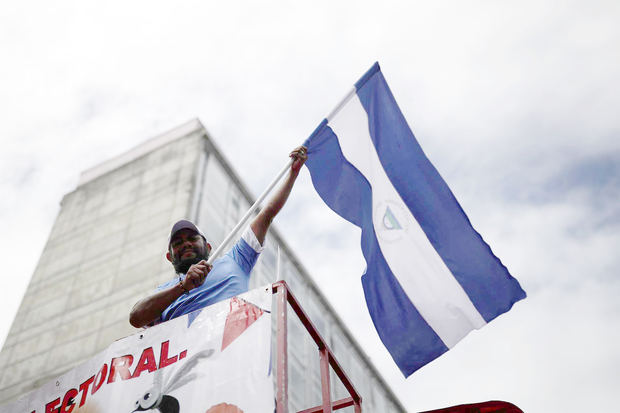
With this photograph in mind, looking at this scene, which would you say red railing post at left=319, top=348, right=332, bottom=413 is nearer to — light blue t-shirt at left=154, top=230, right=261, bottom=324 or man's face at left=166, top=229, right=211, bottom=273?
light blue t-shirt at left=154, top=230, right=261, bottom=324

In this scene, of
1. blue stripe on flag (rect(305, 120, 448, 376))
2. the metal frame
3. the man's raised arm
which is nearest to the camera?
the metal frame

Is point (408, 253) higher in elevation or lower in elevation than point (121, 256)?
lower

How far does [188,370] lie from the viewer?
3744 mm

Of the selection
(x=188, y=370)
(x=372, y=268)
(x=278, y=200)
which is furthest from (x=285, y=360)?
(x=372, y=268)

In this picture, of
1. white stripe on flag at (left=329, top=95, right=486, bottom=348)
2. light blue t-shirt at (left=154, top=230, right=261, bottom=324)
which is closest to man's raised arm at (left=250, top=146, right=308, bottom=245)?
light blue t-shirt at (left=154, top=230, right=261, bottom=324)

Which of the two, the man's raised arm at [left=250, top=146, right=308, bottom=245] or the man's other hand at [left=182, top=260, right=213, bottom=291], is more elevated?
the man's raised arm at [left=250, top=146, right=308, bottom=245]

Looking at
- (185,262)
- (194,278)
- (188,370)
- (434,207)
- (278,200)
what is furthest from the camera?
(434,207)

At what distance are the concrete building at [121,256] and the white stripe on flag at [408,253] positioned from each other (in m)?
7.94

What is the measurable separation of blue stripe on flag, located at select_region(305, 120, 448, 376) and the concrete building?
7.86 m

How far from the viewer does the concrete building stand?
14.1m

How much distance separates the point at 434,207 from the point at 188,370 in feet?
11.2

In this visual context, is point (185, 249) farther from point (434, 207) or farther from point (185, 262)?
point (434, 207)

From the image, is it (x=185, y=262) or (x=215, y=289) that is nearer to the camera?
(x=215, y=289)

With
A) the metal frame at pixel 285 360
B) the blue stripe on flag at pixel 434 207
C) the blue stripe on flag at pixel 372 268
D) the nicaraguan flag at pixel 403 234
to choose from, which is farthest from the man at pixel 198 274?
the blue stripe on flag at pixel 434 207
